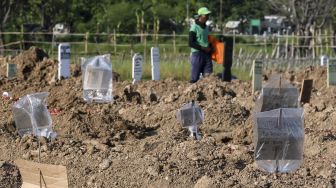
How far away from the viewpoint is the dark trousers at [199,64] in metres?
17.8

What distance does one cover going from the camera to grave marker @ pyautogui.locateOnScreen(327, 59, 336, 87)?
17.9m

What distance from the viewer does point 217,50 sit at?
18.6 meters

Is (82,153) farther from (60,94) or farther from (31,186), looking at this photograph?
(60,94)

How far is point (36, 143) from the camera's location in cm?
954

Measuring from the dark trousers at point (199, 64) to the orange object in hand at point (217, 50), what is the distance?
0.80 feet

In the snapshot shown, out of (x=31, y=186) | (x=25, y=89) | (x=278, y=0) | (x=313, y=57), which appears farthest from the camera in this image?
(x=278, y=0)

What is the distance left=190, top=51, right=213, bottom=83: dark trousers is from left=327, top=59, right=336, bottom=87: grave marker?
2167mm

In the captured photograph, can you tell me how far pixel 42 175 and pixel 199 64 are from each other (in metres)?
10.8

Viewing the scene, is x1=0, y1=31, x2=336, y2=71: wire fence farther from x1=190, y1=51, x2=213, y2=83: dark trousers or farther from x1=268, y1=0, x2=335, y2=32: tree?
x1=190, y1=51, x2=213, y2=83: dark trousers

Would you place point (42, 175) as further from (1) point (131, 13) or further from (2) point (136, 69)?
(1) point (131, 13)

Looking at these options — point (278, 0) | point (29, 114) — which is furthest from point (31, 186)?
point (278, 0)

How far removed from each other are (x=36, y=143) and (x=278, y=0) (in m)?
34.1

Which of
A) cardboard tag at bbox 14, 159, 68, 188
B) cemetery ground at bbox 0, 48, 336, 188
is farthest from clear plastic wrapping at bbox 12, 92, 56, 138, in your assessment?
cardboard tag at bbox 14, 159, 68, 188

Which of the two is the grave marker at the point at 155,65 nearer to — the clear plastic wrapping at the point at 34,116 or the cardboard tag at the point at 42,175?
the clear plastic wrapping at the point at 34,116
